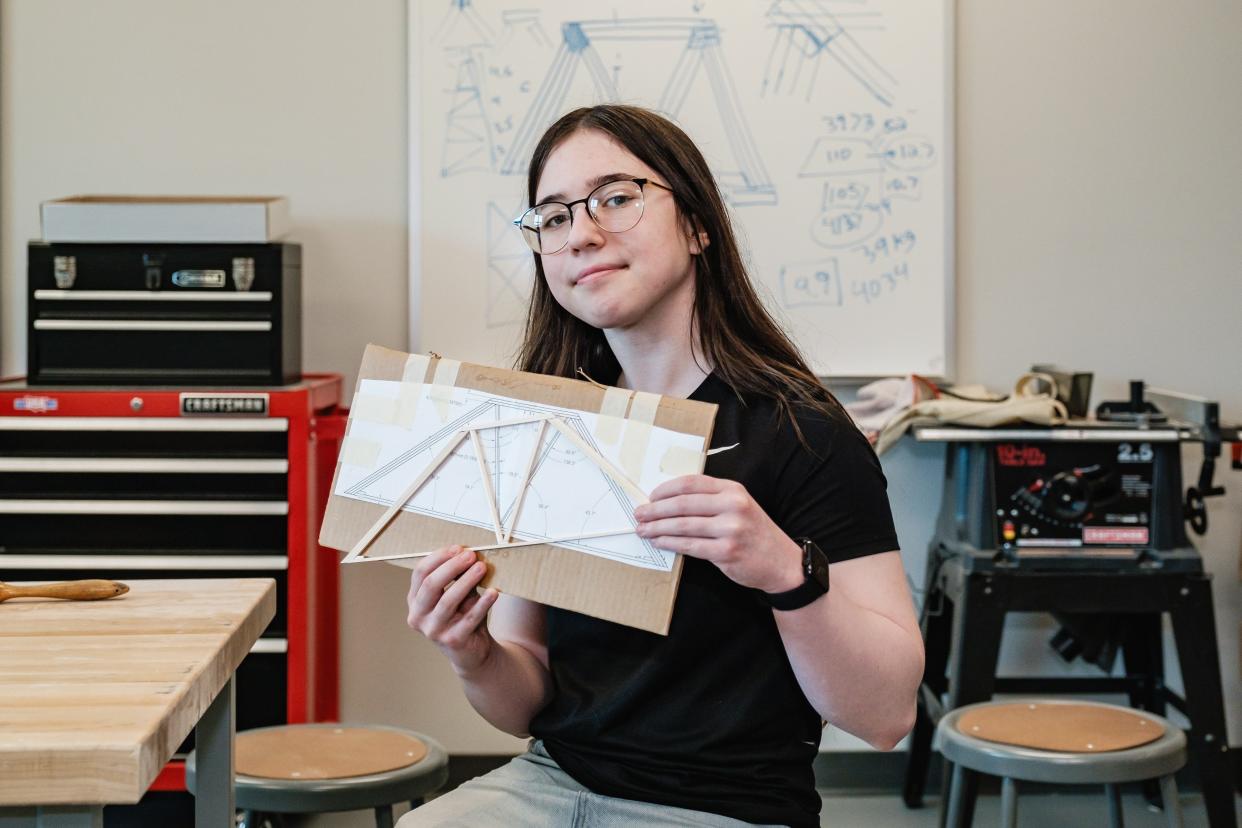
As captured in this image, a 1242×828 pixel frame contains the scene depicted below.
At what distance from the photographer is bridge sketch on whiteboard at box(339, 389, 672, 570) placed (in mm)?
1183

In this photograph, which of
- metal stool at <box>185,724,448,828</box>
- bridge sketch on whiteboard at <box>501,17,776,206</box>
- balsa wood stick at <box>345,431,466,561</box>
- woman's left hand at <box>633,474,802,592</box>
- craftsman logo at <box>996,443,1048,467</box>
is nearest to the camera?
woman's left hand at <box>633,474,802,592</box>

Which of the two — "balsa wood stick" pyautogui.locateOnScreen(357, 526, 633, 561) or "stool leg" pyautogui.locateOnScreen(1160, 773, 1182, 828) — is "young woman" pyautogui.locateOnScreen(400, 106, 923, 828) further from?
"stool leg" pyautogui.locateOnScreen(1160, 773, 1182, 828)

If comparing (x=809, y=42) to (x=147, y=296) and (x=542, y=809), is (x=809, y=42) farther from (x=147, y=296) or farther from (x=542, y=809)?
(x=542, y=809)

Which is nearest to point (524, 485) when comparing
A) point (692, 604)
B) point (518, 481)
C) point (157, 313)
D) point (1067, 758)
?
point (518, 481)

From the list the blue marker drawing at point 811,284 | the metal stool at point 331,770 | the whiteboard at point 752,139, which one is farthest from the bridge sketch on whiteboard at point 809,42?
the metal stool at point 331,770

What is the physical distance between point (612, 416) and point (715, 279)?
0.33 m

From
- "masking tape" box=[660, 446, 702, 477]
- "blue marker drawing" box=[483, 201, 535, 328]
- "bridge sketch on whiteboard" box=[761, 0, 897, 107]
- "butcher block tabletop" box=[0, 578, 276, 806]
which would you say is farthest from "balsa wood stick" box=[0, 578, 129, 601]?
"bridge sketch on whiteboard" box=[761, 0, 897, 107]

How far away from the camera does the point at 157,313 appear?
262cm

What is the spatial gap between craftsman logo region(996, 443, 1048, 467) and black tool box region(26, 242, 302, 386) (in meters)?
1.47

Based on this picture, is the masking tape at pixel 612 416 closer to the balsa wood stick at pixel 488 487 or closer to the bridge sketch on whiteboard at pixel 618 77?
the balsa wood stick at pixel 488 487

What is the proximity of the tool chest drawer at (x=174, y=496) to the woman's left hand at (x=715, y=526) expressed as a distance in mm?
1583

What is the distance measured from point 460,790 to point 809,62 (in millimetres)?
2078

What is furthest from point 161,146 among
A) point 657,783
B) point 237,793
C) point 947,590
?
point 657,783

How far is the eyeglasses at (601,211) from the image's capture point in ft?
4.49
